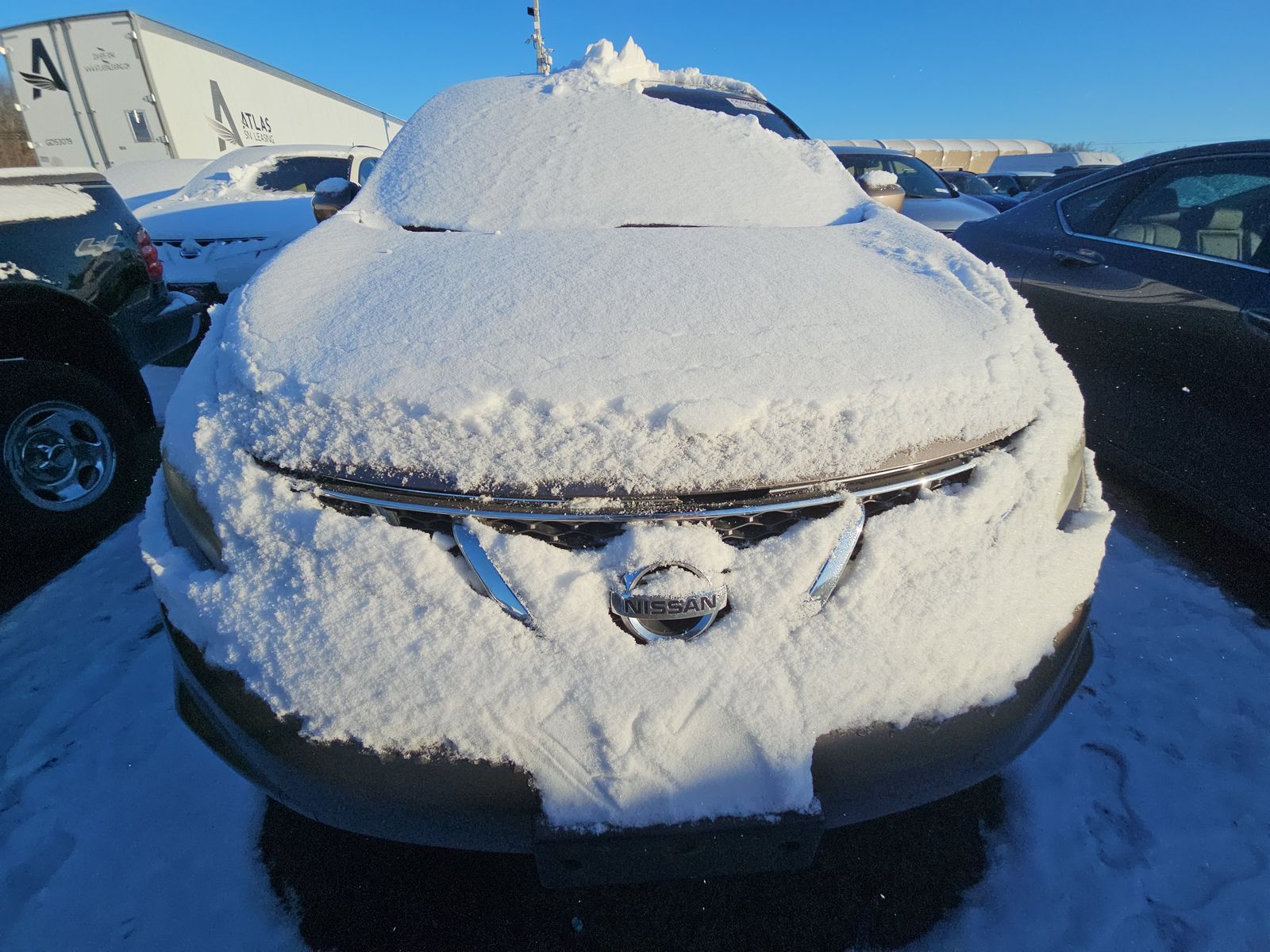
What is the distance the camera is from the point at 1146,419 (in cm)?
254

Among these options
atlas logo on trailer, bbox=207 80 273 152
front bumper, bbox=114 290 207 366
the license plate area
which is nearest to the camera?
the license plate area

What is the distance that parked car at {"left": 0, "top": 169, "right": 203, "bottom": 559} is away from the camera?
93.9 inches

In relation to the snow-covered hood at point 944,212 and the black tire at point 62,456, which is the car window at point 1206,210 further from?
the black tire at point 62,456

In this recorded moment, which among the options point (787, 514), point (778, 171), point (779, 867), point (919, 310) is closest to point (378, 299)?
point (787, 514)

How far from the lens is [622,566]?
1.09m

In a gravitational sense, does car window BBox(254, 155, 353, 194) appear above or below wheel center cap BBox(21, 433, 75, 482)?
above

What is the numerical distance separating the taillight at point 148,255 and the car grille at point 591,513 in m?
2.56

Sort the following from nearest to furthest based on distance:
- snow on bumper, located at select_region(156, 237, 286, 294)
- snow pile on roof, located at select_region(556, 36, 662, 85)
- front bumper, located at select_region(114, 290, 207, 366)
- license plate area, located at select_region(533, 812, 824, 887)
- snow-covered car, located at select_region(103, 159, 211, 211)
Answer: license plate area, located at select_region(533, 812, 824, 887), front bumper, located at select_region(114, 290, 207, 366), snow pile on roof, located at select_region(556, 36, 662, 85), snow on bumper, located at select_region(156, 237, 286, 294), snow-covered car, located at select_region(103, 159, 211, 211)

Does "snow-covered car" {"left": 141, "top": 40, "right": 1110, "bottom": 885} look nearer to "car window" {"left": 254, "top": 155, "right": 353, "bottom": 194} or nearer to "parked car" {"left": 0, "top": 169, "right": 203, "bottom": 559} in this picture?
"parked car" {"left": 0, "top": 169, "right": 203, "bottom": 559}

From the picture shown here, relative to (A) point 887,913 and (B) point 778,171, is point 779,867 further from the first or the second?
(B) point 778,171

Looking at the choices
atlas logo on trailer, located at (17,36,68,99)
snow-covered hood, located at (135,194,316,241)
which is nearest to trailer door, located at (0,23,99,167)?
atlas logo on trailer, located at (17,36,68,99)

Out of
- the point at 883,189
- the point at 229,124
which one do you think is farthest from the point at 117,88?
the point at 883,189

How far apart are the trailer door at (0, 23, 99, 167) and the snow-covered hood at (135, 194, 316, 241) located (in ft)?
25.9

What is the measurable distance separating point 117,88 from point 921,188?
12229mm
